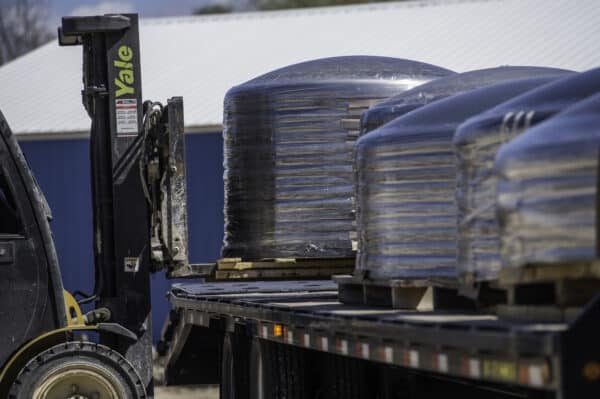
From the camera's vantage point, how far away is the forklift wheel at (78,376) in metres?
8.13

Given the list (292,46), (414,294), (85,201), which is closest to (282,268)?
(414,294)

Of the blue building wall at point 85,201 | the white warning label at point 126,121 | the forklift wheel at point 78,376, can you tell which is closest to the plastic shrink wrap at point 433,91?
the white warning label at point 126,121

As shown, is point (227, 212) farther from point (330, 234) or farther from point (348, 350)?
point (348, 350)

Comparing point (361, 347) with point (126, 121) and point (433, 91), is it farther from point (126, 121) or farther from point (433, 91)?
Result: point (126, 121)

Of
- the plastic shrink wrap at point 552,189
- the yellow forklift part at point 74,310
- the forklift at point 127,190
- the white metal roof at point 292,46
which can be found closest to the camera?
the plastic shrink wrap at point 552,189

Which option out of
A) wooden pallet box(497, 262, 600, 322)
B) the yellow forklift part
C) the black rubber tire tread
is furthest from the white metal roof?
wooden pallet box(497, 262, 600, 322)

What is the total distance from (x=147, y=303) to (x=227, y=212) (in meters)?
0.95

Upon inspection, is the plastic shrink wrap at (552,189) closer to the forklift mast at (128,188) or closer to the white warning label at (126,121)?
the forklift mast at (128,188)

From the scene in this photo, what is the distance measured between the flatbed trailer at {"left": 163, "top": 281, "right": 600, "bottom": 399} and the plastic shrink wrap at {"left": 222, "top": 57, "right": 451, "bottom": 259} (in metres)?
0.35

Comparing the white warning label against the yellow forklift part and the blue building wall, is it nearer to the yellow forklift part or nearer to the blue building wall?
the yellow forklift part

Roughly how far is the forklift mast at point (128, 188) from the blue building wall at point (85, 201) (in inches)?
447

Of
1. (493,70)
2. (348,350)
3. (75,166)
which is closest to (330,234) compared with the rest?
(493,70)

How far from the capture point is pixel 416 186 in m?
6.36

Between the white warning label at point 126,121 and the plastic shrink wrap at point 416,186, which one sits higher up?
the white warning label at point 126,121
